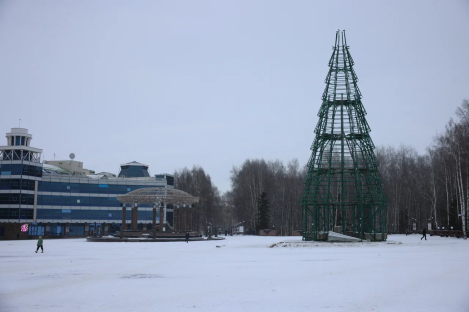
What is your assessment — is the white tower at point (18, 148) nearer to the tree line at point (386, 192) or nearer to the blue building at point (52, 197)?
the blue building at point (52, 197)

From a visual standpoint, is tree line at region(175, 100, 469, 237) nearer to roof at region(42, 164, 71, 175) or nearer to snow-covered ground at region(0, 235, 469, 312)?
roof at region(42, 164, 71, 175)

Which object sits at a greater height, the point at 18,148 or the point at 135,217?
the point at 18,148

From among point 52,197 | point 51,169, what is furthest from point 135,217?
point 51,169

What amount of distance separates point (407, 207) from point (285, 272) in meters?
84.0

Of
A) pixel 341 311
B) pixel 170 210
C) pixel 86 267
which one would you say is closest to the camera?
pixel 341 311

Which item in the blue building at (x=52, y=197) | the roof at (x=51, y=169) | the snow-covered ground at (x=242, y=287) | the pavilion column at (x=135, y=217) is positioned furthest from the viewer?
the roof at (x=51, y=169)

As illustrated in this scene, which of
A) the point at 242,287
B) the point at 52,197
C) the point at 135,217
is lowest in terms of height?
the point at 242,287

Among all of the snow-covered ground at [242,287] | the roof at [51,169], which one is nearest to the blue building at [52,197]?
the roof at [51,169]

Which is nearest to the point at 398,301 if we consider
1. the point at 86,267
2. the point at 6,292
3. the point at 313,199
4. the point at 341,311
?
the point at 341,311

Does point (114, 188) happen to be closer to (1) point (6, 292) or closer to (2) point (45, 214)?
(2) point (45, 214)

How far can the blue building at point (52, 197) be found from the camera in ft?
281

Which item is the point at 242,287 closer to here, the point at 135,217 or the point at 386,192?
the point at 135,217

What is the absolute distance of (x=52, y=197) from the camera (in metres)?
94.9

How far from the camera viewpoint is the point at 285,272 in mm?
21484
